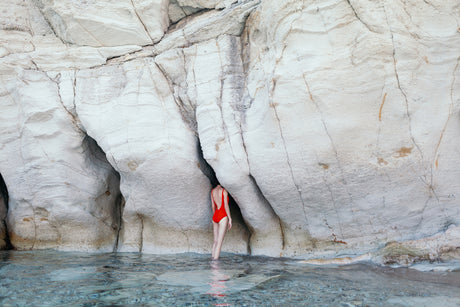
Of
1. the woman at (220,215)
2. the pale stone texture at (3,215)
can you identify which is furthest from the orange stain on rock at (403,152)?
the pale stone texture at (3,215)

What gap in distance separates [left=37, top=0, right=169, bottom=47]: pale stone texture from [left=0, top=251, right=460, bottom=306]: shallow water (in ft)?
13.8

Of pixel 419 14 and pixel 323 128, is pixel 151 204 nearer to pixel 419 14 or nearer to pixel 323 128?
pixel 323 128

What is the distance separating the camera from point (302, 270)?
4.31m

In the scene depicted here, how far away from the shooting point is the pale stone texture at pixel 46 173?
681 centimetres

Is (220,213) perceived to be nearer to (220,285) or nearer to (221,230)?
(221,230)

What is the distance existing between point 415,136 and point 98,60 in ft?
18.3

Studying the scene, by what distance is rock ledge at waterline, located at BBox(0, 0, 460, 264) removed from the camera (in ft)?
16.2

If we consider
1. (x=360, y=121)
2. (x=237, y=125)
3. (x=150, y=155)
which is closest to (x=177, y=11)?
(x=237, y=125)

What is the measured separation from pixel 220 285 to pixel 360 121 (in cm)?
297

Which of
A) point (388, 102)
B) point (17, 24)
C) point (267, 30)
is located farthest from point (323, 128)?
point (17, 24)

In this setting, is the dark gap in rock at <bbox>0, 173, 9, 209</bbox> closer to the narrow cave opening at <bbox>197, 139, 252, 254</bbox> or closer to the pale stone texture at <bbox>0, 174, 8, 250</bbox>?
the pale stone texture at <bbox>0, 174, 8, 250</bbox>

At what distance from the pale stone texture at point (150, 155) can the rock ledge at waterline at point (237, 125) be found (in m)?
0.02

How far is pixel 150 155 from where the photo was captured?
6.12 metres

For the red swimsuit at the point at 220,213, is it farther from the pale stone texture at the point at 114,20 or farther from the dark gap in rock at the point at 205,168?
the pale stone texture at the point at 114,20
